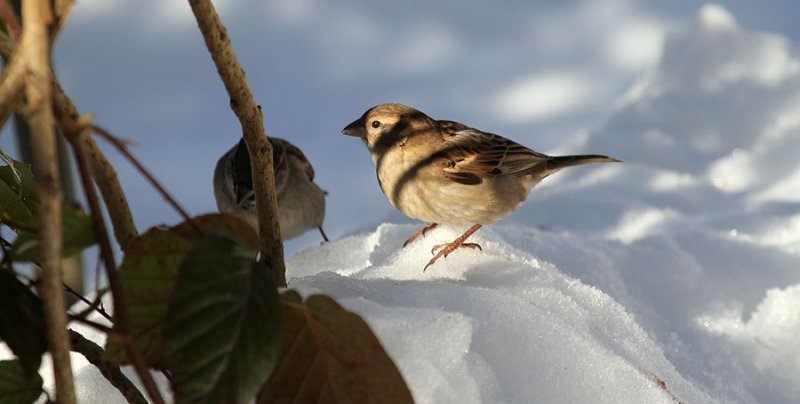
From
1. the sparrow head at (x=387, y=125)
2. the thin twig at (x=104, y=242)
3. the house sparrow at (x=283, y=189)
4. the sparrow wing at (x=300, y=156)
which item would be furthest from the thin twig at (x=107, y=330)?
the sparrow wing at (x=300, y=156)

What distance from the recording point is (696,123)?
4445 mm

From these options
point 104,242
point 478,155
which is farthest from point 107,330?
point 478,155

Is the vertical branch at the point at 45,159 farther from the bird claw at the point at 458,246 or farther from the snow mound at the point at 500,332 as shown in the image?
the bird claw at the point at 458,246

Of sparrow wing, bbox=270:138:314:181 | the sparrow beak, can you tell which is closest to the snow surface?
the sparrow beak

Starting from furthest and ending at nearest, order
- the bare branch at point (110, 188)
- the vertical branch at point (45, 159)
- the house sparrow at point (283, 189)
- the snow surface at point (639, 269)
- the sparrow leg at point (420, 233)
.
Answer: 1. the house sparrow at point (283, 189)
2. the sparrow leg at point (420, 233)
3. the snow surface at point (639, 269)
4. the bare branch at point (110, 188)
5. the vertical branch at point (45, 159)

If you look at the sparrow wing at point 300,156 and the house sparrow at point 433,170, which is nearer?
the house sparrow at point 433,170

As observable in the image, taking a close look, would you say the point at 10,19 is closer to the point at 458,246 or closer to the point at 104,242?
the point at 104,242

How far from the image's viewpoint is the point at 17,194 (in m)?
0.80

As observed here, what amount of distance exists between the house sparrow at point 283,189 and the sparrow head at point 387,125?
102cm

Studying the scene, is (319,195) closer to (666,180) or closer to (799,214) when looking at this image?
(666,180)

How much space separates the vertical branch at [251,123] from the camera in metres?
0.76

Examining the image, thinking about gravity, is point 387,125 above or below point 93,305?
above

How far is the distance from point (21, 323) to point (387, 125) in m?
1.55

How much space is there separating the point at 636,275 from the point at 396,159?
65 centimetres
